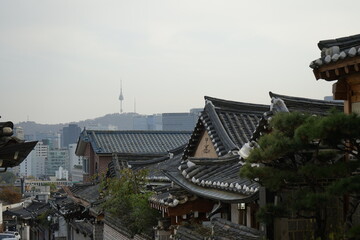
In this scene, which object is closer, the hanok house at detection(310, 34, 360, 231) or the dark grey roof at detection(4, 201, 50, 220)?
the hanok house at detection(310, 34, 360, 231)

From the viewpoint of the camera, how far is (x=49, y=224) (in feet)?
158

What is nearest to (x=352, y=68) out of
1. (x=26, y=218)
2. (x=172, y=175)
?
(x=172, y=175)

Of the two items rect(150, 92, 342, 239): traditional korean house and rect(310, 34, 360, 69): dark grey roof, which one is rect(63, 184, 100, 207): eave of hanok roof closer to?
rect(150, 92, 342, 239): traditional korean house

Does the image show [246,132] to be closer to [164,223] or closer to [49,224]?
[164,223]

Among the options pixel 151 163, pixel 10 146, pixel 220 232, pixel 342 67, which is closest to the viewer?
pixel 10 146

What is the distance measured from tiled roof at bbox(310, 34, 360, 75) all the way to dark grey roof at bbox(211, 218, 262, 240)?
3564 mm

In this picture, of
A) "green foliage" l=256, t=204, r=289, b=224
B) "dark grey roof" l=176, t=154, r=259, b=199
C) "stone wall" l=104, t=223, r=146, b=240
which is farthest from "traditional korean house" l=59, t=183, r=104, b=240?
"green foliage" l=256, t=204, r=289, b=224

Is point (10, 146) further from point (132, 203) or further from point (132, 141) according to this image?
point (132, 141)

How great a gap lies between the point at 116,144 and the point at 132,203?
1890 cm

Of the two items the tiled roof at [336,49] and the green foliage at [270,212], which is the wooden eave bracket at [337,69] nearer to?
the tiled roof at [336,49]

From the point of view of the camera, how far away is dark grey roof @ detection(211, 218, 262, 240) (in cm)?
1113

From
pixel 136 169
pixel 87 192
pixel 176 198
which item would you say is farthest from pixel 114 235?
pixel 87 192

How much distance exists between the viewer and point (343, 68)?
9.23m

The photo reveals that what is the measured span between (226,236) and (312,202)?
4.53 meters
